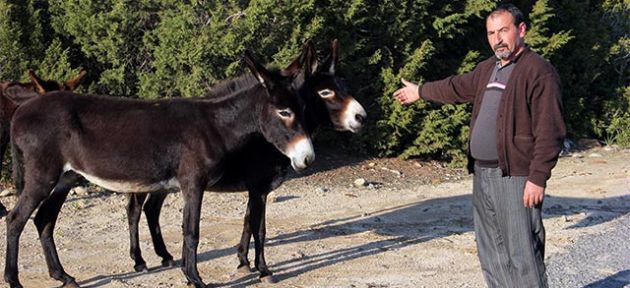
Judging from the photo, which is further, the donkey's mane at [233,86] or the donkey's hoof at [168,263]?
the donkey's hoof at [168,263]

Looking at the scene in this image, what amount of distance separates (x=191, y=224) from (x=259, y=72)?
1.40 metres

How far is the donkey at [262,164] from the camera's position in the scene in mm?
7184

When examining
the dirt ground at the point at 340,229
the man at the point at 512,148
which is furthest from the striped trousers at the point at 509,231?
the dirt ground at the point at 340,229

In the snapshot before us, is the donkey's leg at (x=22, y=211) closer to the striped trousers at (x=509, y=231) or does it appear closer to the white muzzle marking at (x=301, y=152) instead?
the white muzzle marking at (x=301, y=152)

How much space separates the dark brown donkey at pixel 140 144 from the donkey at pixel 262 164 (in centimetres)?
39

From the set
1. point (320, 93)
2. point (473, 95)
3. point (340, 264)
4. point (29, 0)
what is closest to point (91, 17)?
point (29, 0)

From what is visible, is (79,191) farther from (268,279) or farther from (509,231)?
(509,231)

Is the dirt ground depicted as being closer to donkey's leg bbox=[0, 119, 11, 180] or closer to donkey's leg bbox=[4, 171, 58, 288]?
donkey's leg bbox=[4, 171, 58, 288]

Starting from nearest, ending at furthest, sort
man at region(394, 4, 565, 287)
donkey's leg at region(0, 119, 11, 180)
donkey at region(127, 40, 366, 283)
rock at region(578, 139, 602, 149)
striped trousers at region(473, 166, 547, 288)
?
man at region(394, 4, 565, 287)
striped trousers at region(473, 166, 547, 288)
donkey at region(127, 40, 366, 283)
donkey's leg at region(0, 119, 11, 180)
rock at region(578, 139, 602, 149)

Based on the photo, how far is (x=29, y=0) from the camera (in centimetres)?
1198

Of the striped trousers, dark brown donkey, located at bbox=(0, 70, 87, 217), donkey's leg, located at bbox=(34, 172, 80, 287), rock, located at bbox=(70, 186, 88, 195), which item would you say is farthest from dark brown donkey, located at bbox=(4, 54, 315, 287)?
rock, located at bbox=(70, 186, 88, 195)

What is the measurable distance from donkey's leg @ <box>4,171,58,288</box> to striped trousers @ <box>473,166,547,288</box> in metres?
3.52

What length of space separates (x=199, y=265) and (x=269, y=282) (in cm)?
88

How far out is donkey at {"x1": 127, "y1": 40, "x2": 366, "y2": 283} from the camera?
23.6 feet
